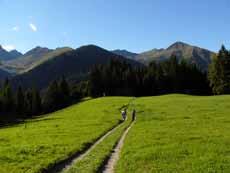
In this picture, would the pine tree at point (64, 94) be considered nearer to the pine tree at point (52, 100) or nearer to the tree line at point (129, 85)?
the tree line at point (129, 85)

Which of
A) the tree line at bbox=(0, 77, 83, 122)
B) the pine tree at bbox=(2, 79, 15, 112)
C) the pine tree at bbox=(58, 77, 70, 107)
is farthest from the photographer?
the pine tree at bbox=(58, 77, 70, 107)

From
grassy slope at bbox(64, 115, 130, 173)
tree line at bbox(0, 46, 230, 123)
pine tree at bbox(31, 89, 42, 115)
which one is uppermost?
tree line at bbox(0, 46, 230, 123)

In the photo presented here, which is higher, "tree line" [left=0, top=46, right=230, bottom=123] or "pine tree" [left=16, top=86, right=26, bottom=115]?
"tree line" [left=0, top=46, right=230, bottom=123]

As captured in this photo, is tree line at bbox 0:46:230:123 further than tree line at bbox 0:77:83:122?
Yes

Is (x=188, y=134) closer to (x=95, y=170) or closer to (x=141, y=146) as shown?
(x=141, y=146)

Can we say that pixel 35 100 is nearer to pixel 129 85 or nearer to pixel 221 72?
pixel 129 85

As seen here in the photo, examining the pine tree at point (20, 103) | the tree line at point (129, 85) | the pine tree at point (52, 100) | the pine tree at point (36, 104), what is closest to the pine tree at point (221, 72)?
the tree line at point (129, 85)

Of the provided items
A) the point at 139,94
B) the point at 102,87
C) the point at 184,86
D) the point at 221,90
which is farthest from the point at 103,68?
the point at 221,90

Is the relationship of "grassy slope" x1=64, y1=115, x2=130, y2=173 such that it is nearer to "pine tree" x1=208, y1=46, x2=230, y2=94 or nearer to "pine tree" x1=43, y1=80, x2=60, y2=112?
"pine tree" x1=208, y1=46, x2=230, y2=94

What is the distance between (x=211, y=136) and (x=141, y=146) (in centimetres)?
845

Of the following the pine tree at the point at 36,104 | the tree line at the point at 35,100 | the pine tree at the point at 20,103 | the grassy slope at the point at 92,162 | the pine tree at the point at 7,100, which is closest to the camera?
the grassy slope at the point at 92,162

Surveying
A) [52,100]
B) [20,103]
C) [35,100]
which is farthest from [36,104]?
[20,103]

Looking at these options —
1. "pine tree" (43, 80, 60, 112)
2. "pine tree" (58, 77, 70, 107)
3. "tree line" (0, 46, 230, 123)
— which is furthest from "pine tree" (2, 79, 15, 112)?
"pine tree" (58, 77, 70, 107)

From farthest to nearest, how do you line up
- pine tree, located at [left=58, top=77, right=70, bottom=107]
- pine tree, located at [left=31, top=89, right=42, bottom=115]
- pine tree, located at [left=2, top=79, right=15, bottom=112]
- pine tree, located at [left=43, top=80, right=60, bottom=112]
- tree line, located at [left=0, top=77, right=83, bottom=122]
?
pine tree, located at [left=58, top=77, right=70, bottom=107]
pine tree, located at [left=43, top=80, right=60, bottom=112]
pine tree, located at [left=31, top=89, right=42, bottom=115]
tree line, located at [left=0, top=77, right=83, bottom=122]
pine tree, located at [left=2, top=79, right=15, bottom=112]
